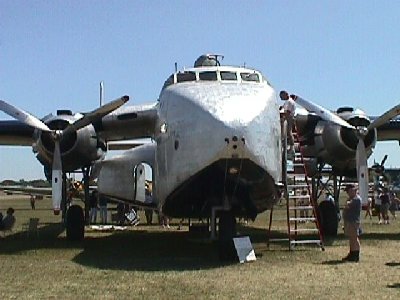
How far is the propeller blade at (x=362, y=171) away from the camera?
13.9m

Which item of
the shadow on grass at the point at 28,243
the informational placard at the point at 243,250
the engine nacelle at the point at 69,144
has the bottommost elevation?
the shadow on grass at the point at 28,243

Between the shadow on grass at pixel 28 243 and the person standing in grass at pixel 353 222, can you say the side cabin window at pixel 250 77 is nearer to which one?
the person standing in grass at pixel 353 222

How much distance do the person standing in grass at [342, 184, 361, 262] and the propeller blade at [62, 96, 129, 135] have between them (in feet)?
18.1

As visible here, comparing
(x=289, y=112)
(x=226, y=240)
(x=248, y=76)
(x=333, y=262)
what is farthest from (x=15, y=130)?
(x=333, y=262)

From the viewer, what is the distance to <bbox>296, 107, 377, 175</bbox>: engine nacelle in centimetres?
1545

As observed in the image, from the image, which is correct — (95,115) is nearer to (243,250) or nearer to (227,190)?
(227,190)

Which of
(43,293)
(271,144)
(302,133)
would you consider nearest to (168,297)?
(43,293)

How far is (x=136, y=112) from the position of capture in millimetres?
15523

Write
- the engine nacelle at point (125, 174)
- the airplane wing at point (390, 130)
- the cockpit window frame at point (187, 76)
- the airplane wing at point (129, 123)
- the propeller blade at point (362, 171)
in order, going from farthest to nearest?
the engine nacelle at point (125, 174) < the airplane wing at point (390, 130) < the airplane wing at point (129, 123) < the propeller blade at point (362, 171) < the cockpit window frame at point (187, 76)

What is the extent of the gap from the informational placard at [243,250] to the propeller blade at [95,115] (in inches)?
184

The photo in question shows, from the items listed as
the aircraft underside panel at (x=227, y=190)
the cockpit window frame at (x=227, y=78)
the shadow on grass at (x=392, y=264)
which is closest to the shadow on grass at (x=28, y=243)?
the aircraft underside panel at (x=227, y=190)

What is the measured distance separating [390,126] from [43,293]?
12.7 meters

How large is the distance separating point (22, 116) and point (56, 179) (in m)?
1.72

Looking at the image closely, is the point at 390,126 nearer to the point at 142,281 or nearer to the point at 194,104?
the point at 194,104
